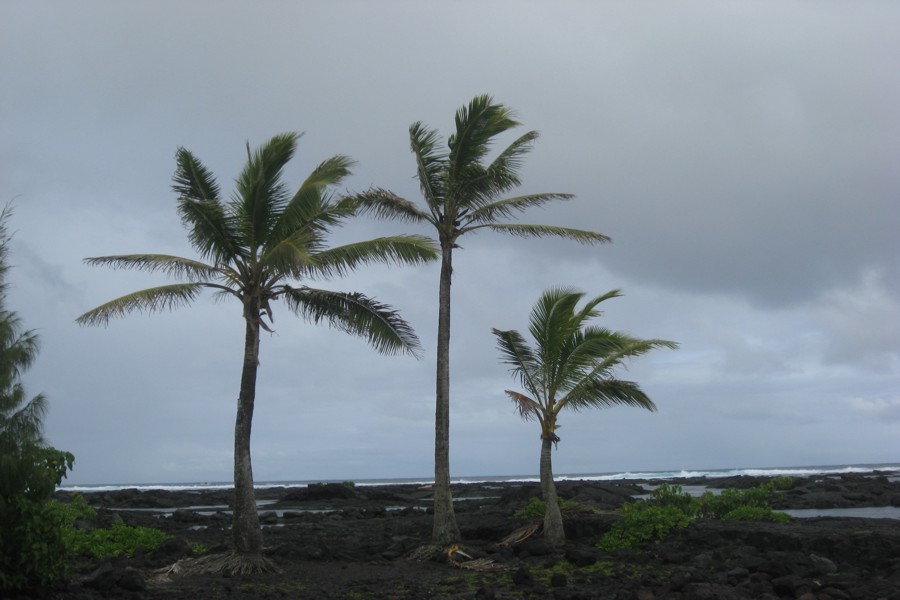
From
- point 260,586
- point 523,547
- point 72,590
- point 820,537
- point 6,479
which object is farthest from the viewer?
point 523,547

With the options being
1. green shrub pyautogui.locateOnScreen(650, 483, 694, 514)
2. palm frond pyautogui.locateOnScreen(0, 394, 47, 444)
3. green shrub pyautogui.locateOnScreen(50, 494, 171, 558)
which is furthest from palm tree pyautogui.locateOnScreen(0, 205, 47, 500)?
green shrub pyautogui.locateOnScreen(650, 483, 694, 514)

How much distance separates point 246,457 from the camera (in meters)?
15.7

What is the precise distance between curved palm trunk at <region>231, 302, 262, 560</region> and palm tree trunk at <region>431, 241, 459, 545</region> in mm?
3879

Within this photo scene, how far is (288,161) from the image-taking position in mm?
16250

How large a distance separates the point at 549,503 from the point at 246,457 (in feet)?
22.4

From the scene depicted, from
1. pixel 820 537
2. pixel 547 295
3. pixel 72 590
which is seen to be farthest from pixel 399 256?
pixel 820 537

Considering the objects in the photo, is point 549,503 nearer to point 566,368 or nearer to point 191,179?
point 566,368

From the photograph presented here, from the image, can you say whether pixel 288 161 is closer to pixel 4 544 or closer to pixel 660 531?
pixel 4 544

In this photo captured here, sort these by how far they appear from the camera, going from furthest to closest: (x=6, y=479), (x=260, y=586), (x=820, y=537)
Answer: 1. (x=820, y=537)
2. (x=260, y=586)
3. (x=6, y=479)

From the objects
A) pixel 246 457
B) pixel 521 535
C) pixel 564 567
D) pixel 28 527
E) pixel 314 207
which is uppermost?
pixel 314 207

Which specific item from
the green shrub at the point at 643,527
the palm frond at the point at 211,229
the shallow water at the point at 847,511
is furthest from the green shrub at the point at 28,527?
the shallow water at the point at 847,511

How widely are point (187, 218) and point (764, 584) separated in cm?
1232

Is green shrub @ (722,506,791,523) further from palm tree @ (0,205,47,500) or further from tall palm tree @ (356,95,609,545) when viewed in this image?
palm tree @ (0,205,47,500)

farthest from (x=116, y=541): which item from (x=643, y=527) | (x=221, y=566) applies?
(x=643, y=527)
